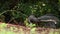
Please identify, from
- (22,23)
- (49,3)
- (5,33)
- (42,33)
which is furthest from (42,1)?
(5,33)

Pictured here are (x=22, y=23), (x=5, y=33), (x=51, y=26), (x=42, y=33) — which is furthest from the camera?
(x=22, y=23)

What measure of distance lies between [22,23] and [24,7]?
83 cm

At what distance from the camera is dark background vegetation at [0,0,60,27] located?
30.3ft

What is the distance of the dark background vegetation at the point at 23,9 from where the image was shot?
9.25 metres

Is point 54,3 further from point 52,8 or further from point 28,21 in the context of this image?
point 28,21

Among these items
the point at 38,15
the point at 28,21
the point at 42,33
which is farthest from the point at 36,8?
the point at 42,33

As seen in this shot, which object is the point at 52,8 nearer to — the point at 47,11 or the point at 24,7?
the point at 47,11

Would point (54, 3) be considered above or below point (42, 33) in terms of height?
above

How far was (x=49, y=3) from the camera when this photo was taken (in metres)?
9.42

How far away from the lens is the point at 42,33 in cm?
658

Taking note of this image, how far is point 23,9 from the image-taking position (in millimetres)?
9609

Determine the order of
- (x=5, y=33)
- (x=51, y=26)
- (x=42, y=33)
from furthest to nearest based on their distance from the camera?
(x=51, y=26), (x=42, y=33), (x=5, y=33)

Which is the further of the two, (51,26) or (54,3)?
(54,3)

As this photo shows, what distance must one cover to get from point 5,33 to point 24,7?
3583mm
